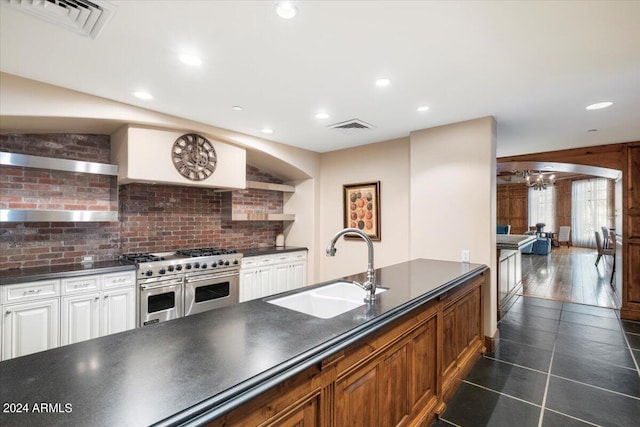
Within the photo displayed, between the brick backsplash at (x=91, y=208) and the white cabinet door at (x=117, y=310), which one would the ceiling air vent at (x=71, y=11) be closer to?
the brick backsplash at (x=91, y=208)

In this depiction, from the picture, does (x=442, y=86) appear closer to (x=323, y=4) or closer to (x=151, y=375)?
(x=323, y=4)

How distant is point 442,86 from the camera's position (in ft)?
8.09

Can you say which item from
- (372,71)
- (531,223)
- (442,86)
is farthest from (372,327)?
(531,223)

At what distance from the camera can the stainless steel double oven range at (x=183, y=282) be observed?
3.04 metres

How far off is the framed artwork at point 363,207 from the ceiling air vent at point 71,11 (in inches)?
137

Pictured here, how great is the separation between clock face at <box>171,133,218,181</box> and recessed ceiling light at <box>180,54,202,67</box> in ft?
4.78

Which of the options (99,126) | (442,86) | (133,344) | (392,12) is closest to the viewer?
(133,344)

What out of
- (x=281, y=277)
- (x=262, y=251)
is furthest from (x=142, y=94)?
(x=281, y=277)

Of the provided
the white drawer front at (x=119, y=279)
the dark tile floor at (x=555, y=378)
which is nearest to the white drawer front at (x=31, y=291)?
the white drawer front at (x=119, y=279)

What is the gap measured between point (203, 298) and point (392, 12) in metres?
3.31

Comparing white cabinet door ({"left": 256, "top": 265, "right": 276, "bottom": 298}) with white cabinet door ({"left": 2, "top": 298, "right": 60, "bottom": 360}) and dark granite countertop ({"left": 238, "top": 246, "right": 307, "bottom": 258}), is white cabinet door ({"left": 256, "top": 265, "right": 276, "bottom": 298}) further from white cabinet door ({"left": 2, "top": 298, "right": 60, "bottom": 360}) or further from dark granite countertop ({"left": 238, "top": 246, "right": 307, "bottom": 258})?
white cabinet door ({"left": 2, "top": 298, "right": 60, "bottom": 360})

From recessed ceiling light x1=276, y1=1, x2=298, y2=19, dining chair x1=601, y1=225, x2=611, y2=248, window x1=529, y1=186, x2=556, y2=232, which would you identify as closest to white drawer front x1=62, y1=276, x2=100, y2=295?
recessed ceiling light x1=276, y1=1, x2=298, y2=19

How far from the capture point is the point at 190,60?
81.5 inches

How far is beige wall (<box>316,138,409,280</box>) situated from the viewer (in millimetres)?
4191
